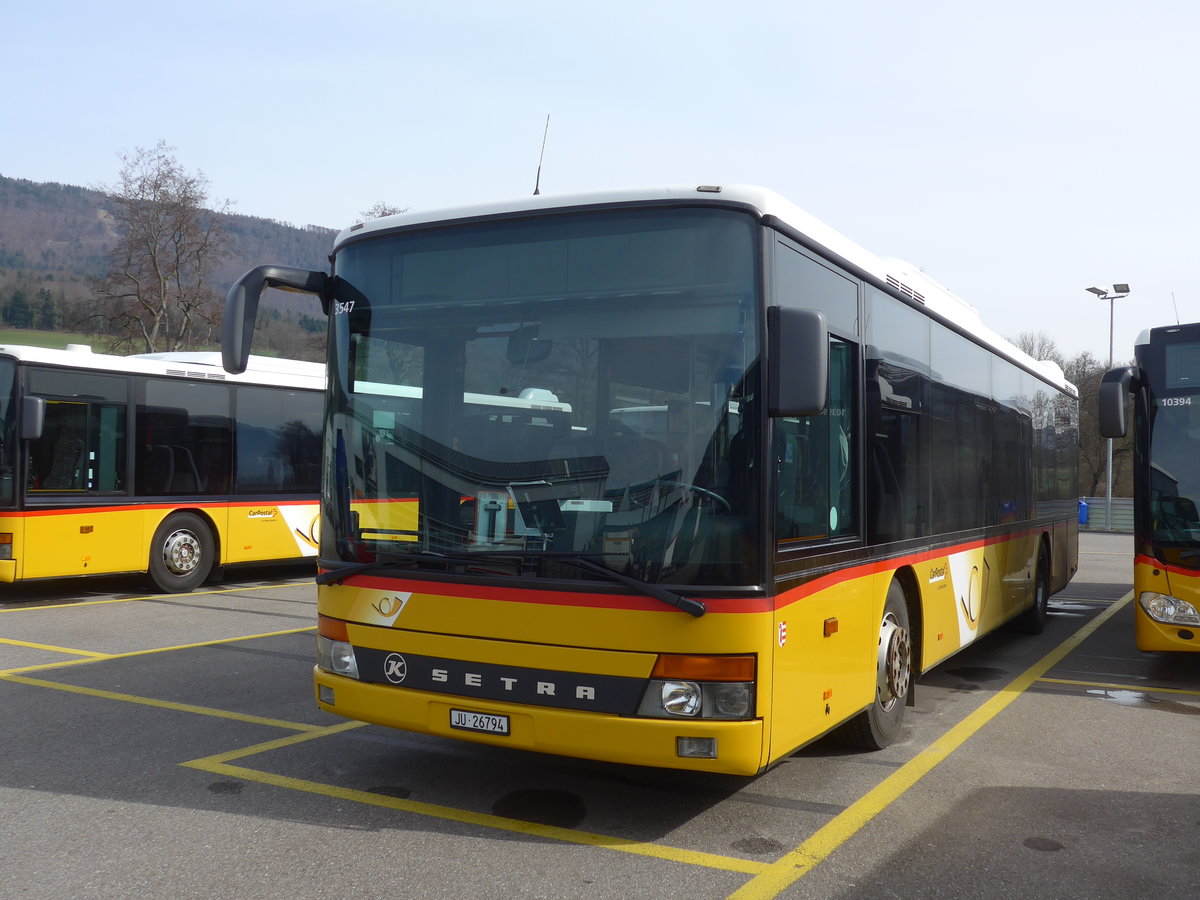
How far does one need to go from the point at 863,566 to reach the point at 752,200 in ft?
7.12

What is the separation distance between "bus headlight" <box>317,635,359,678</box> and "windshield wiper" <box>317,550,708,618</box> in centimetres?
32

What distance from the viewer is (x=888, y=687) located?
640 cm

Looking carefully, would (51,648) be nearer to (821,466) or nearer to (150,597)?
(150,597)

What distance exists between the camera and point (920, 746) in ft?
21.6

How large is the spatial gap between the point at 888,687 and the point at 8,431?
10174mm

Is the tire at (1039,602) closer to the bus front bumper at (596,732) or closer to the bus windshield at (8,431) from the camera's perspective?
the bus front bumper at (596,732)

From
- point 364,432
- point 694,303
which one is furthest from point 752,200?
point 364,432

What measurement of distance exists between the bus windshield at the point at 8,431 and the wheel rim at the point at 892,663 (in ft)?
32.5

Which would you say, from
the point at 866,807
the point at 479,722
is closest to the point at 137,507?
the point at 479,722

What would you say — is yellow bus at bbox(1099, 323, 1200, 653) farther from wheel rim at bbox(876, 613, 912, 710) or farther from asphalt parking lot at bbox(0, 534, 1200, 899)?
wheel rim at bbox(876, 613, 912, 710)

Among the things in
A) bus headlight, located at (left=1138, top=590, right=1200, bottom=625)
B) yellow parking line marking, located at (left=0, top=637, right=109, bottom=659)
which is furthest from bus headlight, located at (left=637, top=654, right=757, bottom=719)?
yellow parking line marking, located at (left=0, top=637, right=109, bottom=659)

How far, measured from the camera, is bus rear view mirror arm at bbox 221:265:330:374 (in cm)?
532

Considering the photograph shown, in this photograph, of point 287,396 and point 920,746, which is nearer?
point 920,746

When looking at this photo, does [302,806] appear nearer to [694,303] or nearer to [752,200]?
[694,303]
